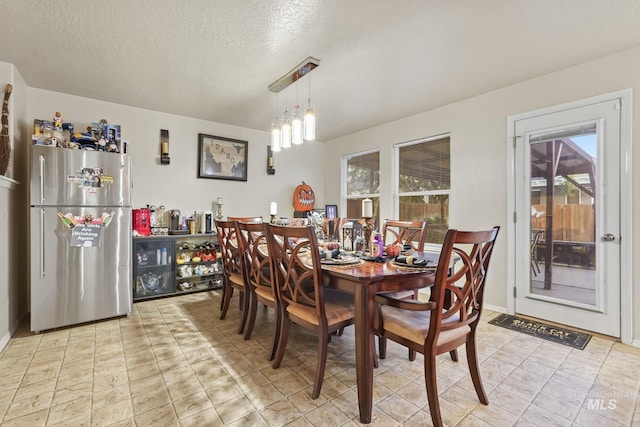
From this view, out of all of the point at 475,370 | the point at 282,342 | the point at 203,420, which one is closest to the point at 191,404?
the point at 203,420

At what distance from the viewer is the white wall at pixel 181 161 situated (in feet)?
11.1

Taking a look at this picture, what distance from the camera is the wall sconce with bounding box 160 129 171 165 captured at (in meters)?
3.86

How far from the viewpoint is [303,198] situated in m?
5.14

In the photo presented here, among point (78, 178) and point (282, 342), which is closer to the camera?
point (282, 342)

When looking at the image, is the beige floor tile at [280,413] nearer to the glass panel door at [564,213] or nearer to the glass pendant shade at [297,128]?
the glass pendant shade at [297,128]

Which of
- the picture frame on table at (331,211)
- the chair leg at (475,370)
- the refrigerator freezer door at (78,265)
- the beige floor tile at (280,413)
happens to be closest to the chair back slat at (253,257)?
the beige floor tile at (280,413)

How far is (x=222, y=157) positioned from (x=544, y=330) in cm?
440

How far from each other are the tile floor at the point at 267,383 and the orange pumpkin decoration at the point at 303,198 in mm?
2725

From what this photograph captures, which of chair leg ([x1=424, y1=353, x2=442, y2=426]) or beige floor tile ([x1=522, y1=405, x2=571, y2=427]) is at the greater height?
chair leg ([x1=424, y1=353, x2=442, y2=426])

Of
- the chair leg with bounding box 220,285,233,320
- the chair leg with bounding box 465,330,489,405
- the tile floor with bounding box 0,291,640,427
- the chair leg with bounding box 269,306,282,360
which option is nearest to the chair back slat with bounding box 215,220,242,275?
the chair leg with bounding box 220,285,233,320

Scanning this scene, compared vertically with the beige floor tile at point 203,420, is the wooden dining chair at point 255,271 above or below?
above

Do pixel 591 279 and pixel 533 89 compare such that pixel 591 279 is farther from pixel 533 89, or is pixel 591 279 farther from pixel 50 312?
pixel 50 312

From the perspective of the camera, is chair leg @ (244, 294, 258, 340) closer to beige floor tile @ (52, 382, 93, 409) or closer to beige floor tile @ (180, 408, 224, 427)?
beige floor tile @ (180, 408, 224, 427)

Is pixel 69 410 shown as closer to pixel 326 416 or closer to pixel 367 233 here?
pixel 326 416
